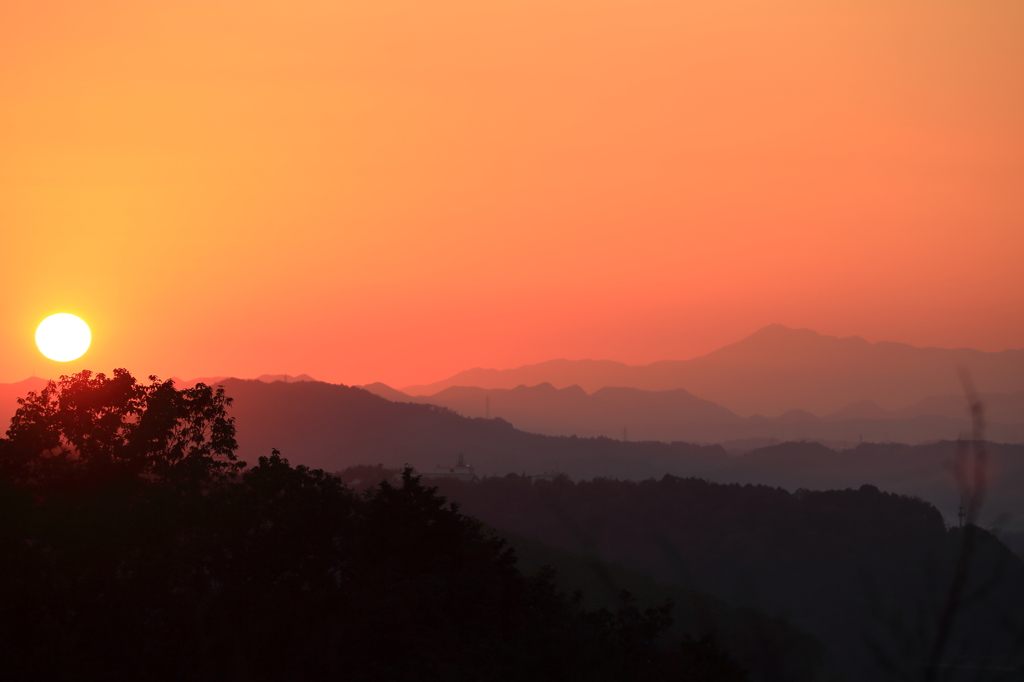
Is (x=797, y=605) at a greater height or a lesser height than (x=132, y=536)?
lesser

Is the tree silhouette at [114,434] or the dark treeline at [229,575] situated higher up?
the tree silhouette at [114,434]

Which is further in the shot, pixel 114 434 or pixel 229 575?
pixel 114 434

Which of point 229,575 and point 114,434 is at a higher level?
point 114,434

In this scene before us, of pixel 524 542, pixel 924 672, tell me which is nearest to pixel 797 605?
pixel 524 542

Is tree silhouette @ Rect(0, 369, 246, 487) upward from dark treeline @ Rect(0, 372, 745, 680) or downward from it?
upward

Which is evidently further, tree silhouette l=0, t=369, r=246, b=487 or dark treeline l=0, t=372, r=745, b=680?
tree silhouette l=0, t=369, r=246, b=487

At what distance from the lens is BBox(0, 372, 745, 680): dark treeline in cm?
2483

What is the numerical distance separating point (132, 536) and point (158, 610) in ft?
8.60

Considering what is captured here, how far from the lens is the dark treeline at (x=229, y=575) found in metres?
24.8

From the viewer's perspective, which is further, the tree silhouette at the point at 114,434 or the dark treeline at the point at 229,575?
the tree silhouette at the point at 114,434

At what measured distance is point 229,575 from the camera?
3017 centimetres

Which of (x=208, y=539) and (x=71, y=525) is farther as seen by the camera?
(x=208, y=539)

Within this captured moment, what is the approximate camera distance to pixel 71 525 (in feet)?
92.6

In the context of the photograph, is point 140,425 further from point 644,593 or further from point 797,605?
point 797,605
